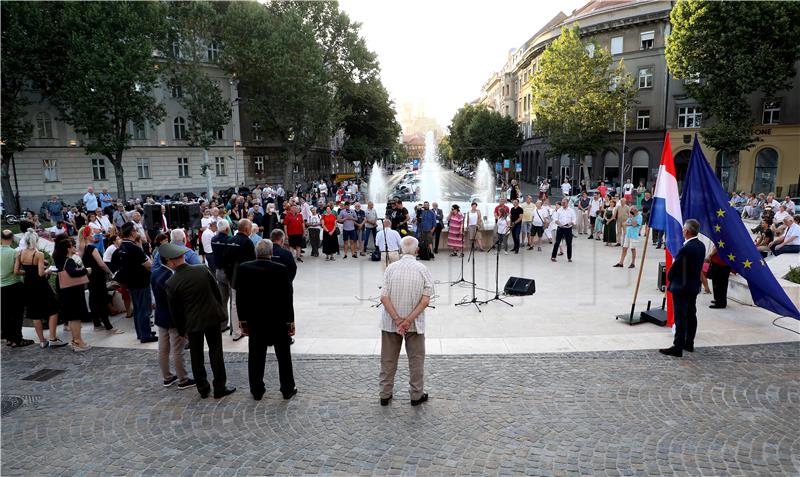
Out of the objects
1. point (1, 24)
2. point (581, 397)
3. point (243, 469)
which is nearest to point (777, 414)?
point (581, 397)

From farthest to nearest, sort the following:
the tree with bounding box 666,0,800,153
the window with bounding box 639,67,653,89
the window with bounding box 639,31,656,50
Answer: the window with bounding box 639,67,653,89 < the window with bounding box 639,31,656,50 < the tree with bounding box 666,0,800,153

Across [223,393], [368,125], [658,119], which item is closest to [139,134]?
[368,125]

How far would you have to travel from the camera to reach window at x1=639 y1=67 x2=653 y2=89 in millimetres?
45062

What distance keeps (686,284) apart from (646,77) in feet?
149

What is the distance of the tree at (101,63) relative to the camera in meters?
28.7

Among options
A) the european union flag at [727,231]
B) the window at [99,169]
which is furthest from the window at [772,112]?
the window at [99,169]

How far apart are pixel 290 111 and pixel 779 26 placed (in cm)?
3486

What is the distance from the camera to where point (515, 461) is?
189 inches

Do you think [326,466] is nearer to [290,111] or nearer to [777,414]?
[777,414]

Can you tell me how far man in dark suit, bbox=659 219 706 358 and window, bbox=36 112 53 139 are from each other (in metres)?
42.8

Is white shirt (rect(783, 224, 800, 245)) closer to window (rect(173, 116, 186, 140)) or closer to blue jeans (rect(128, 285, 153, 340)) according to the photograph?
→ blue jeans (rect(128, 285, 153, 340))

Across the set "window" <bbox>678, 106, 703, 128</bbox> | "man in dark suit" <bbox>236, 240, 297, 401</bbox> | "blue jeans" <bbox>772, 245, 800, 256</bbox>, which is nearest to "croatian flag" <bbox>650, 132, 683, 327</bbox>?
"blue jeans" <bbox>772, 245, 800, 256</bbox>

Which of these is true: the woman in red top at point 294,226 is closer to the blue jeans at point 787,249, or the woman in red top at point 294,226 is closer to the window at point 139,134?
the blue jeans at point 787,249

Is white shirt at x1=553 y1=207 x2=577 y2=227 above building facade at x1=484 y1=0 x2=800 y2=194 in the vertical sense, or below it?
below
